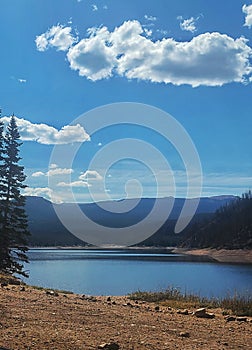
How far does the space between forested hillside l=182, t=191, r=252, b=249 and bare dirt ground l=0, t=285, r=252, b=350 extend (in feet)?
353

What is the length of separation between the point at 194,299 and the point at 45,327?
340 inches

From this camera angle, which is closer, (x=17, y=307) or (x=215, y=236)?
(x=17, y=307)

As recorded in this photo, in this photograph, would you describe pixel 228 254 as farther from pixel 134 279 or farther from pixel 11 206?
pixel 11 206

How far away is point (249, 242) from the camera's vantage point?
117312 mm

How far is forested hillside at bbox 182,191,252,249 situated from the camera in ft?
408

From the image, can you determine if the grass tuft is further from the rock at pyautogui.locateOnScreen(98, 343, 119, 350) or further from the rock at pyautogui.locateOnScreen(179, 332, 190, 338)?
the rock at pyautogui.locateOnScreen(98, 343, 119, 350)

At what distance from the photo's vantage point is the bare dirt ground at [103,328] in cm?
714

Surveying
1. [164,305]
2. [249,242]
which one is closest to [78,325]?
[164,305]

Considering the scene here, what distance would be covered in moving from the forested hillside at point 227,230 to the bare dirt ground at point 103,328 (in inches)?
4235

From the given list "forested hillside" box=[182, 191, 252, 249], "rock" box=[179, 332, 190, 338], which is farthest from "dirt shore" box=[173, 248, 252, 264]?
"rock" box=[179, 332, 190, 338]

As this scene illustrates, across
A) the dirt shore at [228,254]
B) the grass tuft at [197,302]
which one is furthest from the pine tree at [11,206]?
the dirt shore at [228,254]

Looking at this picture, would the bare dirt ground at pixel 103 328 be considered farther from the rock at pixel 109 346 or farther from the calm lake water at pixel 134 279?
the calm lake water at pixel 134 279

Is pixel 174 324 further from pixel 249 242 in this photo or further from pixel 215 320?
pixel 249 242

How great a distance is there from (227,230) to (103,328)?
131 metres
